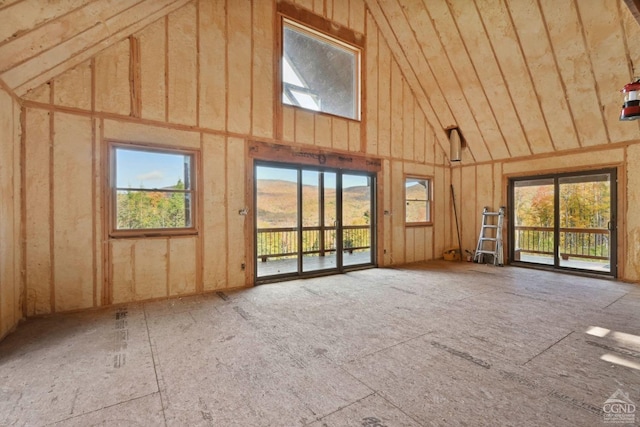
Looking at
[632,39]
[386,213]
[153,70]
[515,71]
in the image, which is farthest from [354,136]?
[632,39]

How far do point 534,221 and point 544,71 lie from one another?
10.3 ft

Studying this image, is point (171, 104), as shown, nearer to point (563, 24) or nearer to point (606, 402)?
point (606, 402)

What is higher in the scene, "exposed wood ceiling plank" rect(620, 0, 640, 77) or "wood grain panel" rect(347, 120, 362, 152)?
"exposed wood ceiling plank" rect(620, 0, 640, 77)

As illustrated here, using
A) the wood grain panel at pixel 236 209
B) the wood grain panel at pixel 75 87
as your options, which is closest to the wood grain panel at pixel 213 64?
the wood grain panel at pixel 236 209

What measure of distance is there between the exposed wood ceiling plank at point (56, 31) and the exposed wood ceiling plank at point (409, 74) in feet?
15.8

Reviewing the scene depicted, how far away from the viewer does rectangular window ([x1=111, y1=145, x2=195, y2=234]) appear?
3.88 metres

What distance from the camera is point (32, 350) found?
2578mm

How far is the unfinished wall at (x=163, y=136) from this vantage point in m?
3.48

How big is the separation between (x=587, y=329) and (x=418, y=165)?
4.75 metres

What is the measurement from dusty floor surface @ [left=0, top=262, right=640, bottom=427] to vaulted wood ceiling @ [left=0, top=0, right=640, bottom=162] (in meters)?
2.79

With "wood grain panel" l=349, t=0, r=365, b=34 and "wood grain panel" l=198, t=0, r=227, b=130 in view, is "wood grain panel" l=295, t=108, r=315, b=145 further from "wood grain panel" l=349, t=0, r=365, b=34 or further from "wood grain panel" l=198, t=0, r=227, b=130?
"wood grain panel" l=349, t=0, r=365, b=34

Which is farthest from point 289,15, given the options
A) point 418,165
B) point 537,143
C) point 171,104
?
point 537,143

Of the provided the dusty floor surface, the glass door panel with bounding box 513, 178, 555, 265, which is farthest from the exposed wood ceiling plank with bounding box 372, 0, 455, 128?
the dusty floor surface

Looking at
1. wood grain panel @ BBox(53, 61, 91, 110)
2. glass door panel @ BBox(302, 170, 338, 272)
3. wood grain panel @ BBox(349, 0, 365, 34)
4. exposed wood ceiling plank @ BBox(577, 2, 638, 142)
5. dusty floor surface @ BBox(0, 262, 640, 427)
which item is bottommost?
dusty floor surface @ BBox(0, 262, 640, 427)
